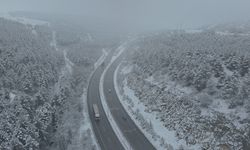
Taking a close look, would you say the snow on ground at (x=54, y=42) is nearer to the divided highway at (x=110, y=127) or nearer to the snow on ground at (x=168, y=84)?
the divided highway at (x=110, y=127)

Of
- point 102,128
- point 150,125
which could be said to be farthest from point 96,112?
point 150,125

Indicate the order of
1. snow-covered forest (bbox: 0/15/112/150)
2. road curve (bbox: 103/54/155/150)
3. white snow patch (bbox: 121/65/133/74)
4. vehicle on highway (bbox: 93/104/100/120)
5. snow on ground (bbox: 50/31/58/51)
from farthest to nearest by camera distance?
snow on ground (bbox: 50/31/58/51) → white snow patch (bbox: 121/65/133/74) → vehicle on highway (bbox: 93/104/100/120) → road curve (bbox: 103/54/155/150) → snow-covered forest (bbox: 0/15/112/150)

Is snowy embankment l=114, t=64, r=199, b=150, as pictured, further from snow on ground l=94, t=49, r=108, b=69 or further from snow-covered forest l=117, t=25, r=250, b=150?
snow on ground l=94, t=49, r=108, b=69

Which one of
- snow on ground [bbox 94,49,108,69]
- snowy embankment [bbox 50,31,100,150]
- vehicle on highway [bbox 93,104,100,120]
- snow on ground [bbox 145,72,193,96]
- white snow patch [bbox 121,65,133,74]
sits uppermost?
snow on ground [bbox 145,72,193,96]

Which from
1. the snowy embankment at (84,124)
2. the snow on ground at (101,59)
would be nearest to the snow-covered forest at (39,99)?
the snowy embankment at (84,124)

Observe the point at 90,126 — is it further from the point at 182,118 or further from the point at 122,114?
the point at 182,118

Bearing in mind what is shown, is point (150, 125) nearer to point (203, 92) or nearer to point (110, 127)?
point (110, 127)

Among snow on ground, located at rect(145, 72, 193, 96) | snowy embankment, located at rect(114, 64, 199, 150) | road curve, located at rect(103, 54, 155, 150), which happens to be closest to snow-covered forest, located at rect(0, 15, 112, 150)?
road curve, located at rect(103, 54, 155, 150)
